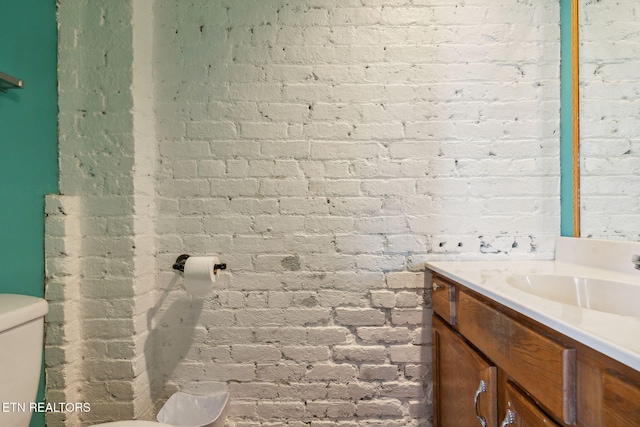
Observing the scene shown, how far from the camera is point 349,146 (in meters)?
1.44

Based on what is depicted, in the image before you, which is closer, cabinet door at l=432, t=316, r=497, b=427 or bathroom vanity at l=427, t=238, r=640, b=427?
bathroom vanity at l=427, t=238, r=640, b=427

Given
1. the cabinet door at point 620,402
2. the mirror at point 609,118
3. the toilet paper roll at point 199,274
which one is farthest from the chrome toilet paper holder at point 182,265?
the mirror at point 609,118

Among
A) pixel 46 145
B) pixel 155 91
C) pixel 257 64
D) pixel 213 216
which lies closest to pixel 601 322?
pixel 213 216

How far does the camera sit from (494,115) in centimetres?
144

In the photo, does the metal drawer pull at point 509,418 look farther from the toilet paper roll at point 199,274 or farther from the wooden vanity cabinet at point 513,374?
the toilet paper roll at point 199,274

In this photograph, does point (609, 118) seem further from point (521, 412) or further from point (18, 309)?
point (18, 309)

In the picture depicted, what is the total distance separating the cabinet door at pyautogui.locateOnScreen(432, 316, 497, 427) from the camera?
0.90 metres

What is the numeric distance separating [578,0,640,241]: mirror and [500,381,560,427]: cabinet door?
0.79 metres

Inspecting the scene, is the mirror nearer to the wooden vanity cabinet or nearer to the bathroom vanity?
the bathroom vanity

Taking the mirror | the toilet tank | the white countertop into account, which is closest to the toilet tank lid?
the toilet tank

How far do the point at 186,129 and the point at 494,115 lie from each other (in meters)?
1.41

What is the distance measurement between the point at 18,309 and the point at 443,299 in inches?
56.1

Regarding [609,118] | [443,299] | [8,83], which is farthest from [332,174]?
[8,83]

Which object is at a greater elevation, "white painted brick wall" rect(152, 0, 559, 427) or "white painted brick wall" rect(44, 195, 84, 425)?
"white painted brick wall" rect(152, 0, 559, 427)
